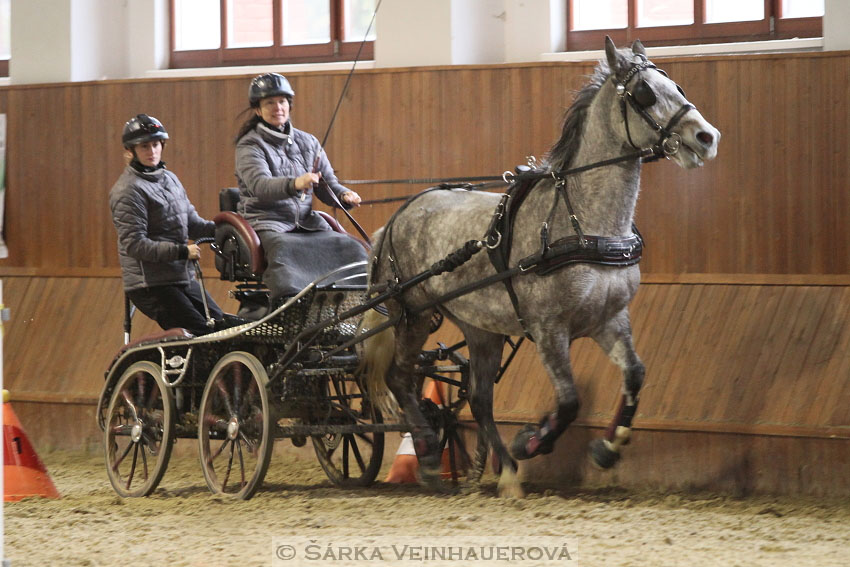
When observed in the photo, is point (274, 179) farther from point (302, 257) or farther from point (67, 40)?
point (67, 40)

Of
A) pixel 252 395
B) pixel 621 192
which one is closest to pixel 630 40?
pixel 621 192

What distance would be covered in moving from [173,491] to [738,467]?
2.83 meters

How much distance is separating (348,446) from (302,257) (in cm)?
118

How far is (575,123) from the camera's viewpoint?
15.9ft

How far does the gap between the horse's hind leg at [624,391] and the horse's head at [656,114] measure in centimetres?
73

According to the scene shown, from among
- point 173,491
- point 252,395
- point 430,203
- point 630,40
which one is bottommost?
point 173,491

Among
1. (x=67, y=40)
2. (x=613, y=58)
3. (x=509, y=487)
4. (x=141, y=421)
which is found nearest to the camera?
(x=613, y=58)

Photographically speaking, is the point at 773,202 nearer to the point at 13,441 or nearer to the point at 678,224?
the point at 678,224

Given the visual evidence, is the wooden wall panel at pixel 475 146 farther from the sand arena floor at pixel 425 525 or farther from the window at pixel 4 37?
the sand arena floor at pixel 425 525

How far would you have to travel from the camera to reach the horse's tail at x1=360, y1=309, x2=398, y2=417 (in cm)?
547

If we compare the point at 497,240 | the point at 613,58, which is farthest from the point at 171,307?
the point at 613,58

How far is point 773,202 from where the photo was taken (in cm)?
612

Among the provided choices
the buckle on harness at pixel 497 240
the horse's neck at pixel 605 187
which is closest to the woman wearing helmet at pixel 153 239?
the buckle on harness at pixel 497 240

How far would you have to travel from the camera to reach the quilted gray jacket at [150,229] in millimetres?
5816
